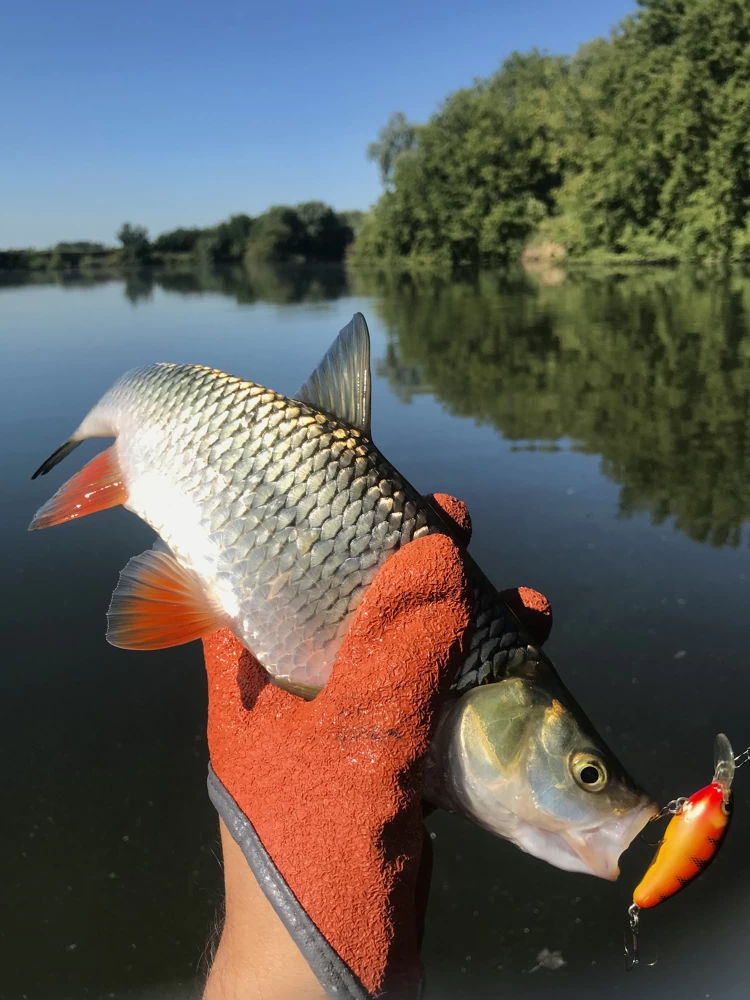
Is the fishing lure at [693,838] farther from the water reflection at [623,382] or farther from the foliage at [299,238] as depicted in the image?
the foliage at [299,238]

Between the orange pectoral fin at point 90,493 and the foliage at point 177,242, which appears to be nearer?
the orange pectoral fin at point 90,493

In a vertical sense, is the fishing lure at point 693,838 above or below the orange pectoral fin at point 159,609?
below

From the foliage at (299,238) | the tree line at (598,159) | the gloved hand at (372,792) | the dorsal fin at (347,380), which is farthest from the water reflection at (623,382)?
the foliage at (299,238)

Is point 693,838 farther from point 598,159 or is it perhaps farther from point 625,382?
point 598,159

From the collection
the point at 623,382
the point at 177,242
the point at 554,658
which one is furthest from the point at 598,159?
the point at 177,242

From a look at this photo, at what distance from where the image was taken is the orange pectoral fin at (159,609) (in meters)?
2.20

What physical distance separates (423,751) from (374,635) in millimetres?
327

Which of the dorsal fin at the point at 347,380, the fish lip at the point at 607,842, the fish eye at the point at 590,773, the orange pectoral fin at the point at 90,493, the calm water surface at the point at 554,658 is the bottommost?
the calm water surface at the point at 554,658

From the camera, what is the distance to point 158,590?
2236 millimetres

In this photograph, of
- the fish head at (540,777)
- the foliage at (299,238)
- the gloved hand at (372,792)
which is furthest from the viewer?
the foliage at (299,238)

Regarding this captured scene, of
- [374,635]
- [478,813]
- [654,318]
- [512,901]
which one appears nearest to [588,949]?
[512,901]

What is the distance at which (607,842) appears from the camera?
177 centimetres

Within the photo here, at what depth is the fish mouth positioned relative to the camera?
69.4 inches

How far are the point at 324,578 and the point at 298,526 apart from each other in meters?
0.17
